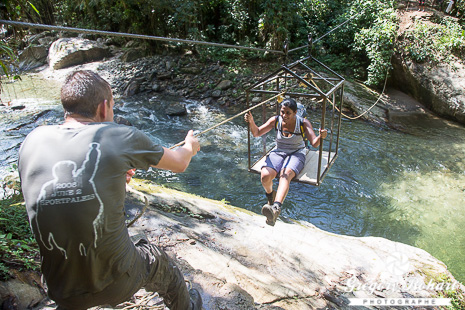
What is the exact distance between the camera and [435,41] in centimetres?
959

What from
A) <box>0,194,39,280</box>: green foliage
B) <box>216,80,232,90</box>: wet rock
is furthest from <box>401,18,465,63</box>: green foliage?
<box>0,194,39,280</box>: green foliage

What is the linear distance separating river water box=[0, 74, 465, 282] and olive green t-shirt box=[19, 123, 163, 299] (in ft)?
15.1

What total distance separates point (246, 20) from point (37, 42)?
1011cm

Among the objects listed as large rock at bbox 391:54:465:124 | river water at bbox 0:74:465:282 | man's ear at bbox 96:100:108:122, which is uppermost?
man's ear at bbox 96:100:108:122

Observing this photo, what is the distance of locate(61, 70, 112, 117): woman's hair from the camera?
4.91 feet

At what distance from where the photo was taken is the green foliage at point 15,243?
2.36m

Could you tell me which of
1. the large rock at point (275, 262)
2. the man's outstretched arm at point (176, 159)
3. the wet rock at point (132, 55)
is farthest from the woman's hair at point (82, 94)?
the wet rock at point (132, 55)

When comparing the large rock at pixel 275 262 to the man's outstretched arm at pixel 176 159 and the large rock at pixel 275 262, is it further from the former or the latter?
the man's outstretched arm at pixel 176 159

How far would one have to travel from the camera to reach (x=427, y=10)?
10.7m

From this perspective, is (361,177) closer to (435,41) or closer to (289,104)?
(289,104)

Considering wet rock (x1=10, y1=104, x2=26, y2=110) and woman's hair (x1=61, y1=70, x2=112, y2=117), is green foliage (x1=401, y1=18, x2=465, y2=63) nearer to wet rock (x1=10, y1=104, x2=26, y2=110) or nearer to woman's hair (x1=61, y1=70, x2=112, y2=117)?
woman's hair (x1=61, y1=70, x2=112, y2=117)

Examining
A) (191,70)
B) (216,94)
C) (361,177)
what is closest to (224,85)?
(216,94)

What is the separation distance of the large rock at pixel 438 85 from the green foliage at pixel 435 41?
26 centimetres

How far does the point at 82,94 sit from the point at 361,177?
21.3 ft
